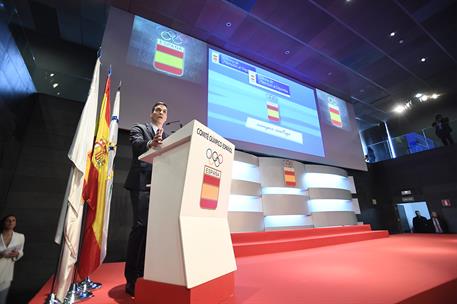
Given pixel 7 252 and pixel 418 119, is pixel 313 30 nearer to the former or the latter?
Answer: pixel 7 252

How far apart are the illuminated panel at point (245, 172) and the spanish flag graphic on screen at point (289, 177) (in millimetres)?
740

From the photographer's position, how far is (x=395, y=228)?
24.6 ft

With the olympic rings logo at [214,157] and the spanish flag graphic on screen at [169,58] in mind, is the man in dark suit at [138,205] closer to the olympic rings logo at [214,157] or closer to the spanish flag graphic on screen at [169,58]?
the olympic rings logo at [214,157]

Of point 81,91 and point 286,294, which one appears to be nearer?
point 286,294

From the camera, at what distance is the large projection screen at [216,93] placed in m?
3.63

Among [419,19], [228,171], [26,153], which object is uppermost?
[419,19]

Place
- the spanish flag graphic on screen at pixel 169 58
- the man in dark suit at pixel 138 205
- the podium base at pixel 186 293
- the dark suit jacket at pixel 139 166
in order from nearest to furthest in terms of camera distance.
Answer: the podium base at pixel 186 293, the man in dark suit at pixel 138 205, the dark suit jacket at pixel 139 166, the spanish flag graphic on screen at pixel 169 58

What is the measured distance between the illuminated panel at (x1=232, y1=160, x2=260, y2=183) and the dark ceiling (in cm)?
283

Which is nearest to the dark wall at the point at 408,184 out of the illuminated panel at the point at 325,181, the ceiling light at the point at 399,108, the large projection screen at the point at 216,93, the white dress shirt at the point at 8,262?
the illuminated panel at the point at 325,181

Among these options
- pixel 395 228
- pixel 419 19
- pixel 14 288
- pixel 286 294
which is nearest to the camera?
pixel 286 294

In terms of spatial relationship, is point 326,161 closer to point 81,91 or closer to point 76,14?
point 81,91

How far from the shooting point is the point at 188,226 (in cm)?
103

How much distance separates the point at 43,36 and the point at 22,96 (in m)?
2.07

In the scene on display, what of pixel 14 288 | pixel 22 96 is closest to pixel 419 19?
pixel 22 96
